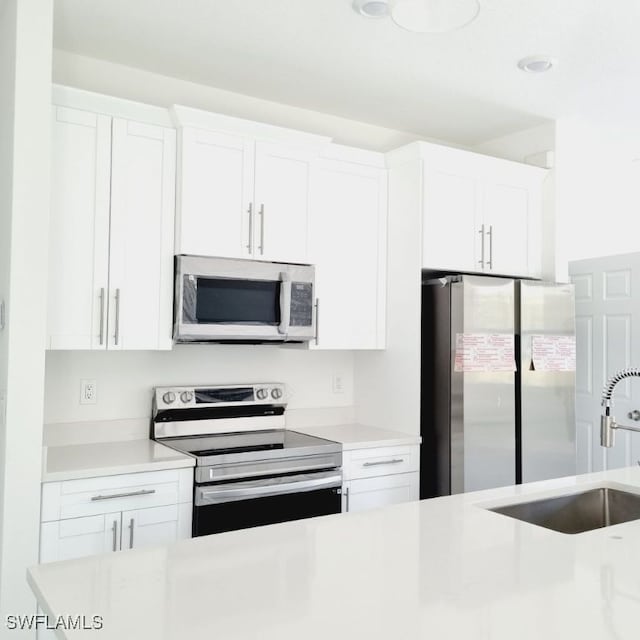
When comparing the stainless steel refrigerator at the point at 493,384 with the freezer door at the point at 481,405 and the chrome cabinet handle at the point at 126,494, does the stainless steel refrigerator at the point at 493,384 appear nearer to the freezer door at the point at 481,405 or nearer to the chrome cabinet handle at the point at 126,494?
the freezer door at the point at 481,405

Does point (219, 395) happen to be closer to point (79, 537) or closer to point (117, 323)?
point (117, 323)

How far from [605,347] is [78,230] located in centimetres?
315

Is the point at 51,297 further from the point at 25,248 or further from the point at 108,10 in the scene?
the point at 108,10

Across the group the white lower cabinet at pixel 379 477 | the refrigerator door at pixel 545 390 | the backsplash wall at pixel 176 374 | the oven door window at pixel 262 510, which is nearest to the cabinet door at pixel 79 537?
the oven door window at pixel 262 510

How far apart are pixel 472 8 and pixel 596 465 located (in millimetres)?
2974

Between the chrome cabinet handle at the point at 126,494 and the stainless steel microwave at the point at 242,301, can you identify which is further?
the stainless steel microwave at the point at 242,301

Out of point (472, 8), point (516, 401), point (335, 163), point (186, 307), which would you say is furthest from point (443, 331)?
point (472, 8)

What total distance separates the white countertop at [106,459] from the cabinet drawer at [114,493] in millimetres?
28

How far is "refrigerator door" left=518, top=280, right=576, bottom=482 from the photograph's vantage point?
3.43m

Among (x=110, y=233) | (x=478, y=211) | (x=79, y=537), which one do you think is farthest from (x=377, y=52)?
(x=79, y=537)

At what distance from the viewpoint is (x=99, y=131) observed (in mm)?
2752

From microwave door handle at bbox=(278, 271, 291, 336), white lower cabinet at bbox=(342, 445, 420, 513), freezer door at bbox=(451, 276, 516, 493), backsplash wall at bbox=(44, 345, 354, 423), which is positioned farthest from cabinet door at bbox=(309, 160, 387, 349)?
white lower cabinet at bbox=(342, 445, 420, 513)

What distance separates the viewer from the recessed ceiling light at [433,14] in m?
2.23

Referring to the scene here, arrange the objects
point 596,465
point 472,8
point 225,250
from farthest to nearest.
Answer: point 596,465 → point 225,250 → point 472,8
